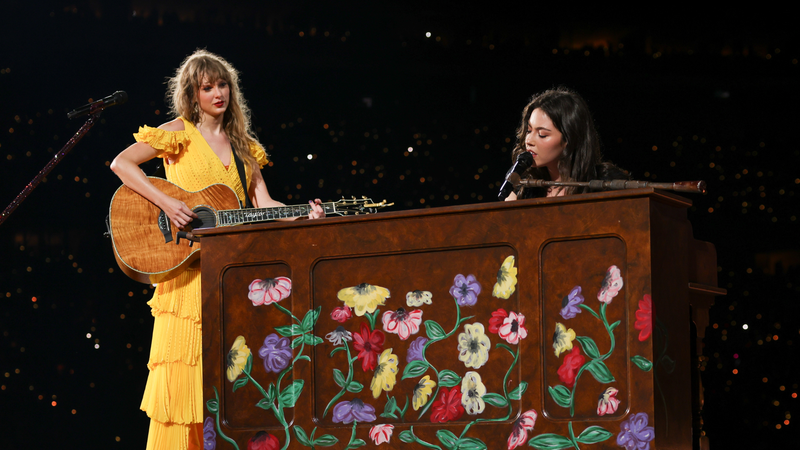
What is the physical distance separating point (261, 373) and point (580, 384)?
0.75 metres

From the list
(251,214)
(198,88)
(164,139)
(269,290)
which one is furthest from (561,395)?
(198,88)

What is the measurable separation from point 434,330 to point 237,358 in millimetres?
510

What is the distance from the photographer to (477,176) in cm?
378

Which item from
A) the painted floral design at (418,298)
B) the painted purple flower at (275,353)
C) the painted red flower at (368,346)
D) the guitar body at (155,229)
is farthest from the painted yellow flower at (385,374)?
the guitar body at (155,229)

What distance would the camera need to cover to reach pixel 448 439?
1.71 m

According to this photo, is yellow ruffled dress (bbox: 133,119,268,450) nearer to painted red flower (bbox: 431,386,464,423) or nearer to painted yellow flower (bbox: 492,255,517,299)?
painted red flower (bbox: 431,386,464,423)

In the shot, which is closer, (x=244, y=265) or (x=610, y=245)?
(x=610, y=245)

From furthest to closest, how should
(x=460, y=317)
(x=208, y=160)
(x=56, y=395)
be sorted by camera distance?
(x=56, y=395)
(x=208, y=160)
(x=460, y=317)

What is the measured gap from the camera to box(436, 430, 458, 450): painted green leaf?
1.70 metres

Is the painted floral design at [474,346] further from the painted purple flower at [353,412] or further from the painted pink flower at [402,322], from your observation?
the painted purple flower at [353,412]

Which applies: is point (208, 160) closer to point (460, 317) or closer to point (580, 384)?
point (460, 317)

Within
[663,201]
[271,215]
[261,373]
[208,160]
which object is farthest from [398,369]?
[208,160]

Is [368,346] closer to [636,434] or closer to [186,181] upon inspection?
[636,434]

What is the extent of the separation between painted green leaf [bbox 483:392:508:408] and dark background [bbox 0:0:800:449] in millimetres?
2091
